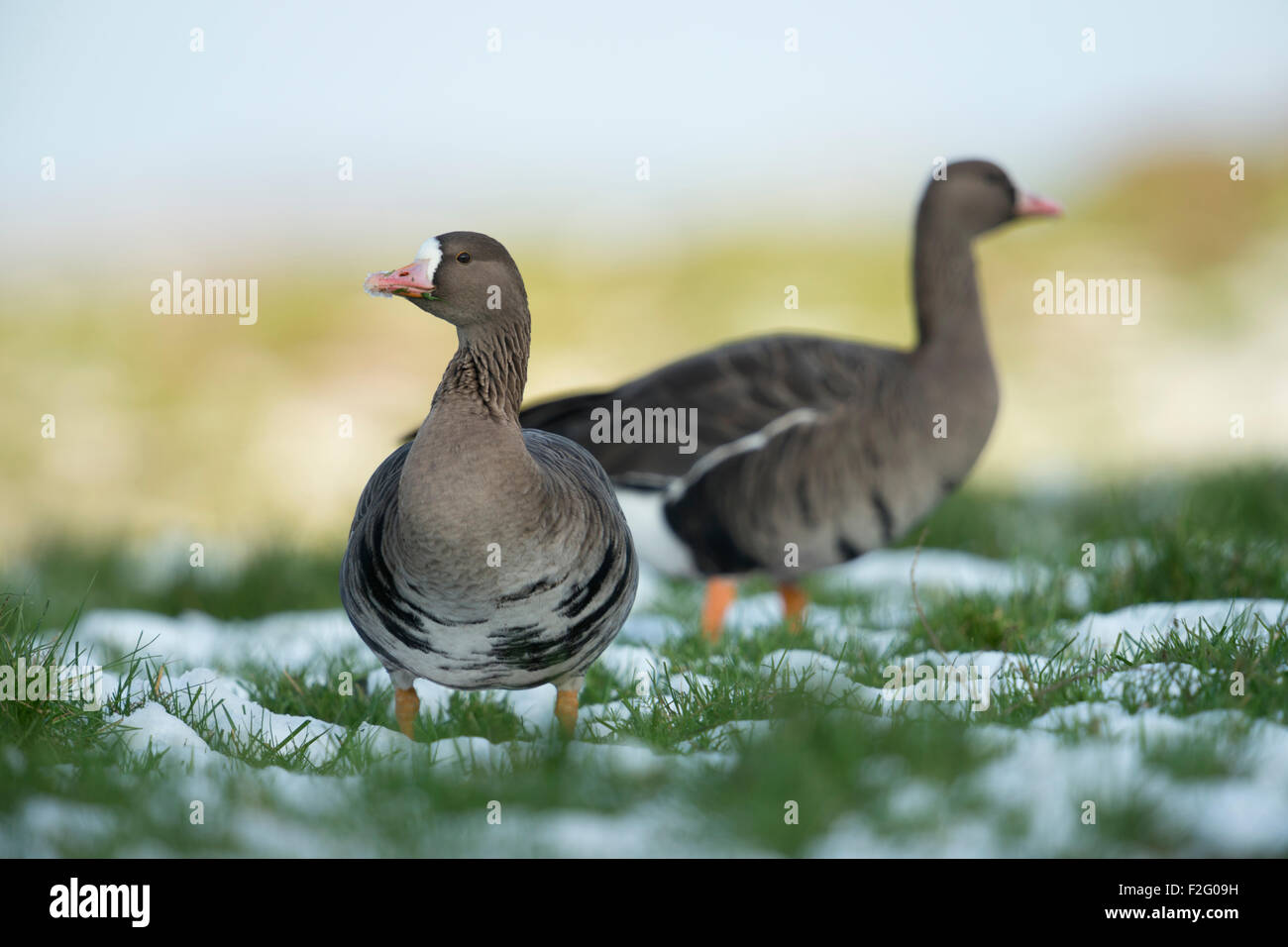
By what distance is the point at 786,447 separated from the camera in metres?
6.70

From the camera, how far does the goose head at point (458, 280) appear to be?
4109 millimetres

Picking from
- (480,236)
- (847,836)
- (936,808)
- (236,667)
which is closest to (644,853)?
(847,836)

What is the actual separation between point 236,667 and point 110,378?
500 inches

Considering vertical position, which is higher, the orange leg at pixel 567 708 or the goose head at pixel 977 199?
the goose head at pixel 977 199

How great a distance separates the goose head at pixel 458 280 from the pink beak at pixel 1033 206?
431cm

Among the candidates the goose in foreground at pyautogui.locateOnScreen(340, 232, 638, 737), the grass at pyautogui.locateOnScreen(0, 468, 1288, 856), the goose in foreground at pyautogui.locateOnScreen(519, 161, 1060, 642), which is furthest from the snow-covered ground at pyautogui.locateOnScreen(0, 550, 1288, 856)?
the goose in foreground at pyautogui.locateOnScreen(519, 161, 1060, 642)

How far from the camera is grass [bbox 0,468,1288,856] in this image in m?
3.15

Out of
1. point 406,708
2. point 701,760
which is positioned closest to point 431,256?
point 406,708

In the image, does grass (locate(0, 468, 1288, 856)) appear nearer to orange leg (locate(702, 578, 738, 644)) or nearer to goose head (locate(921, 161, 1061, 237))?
orange leg (locate(702, 578, 738, 644))

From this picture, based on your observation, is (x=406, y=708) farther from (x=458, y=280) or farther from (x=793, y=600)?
(x=793, y=600)

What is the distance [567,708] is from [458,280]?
169cm

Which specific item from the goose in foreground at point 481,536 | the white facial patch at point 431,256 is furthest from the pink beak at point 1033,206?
the white facial patch at point 431,256

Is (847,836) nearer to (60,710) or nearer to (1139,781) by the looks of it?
(1139,781)

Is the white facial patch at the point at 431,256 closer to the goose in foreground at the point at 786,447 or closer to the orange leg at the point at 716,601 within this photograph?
the goose in foreground at the point at 786,447
